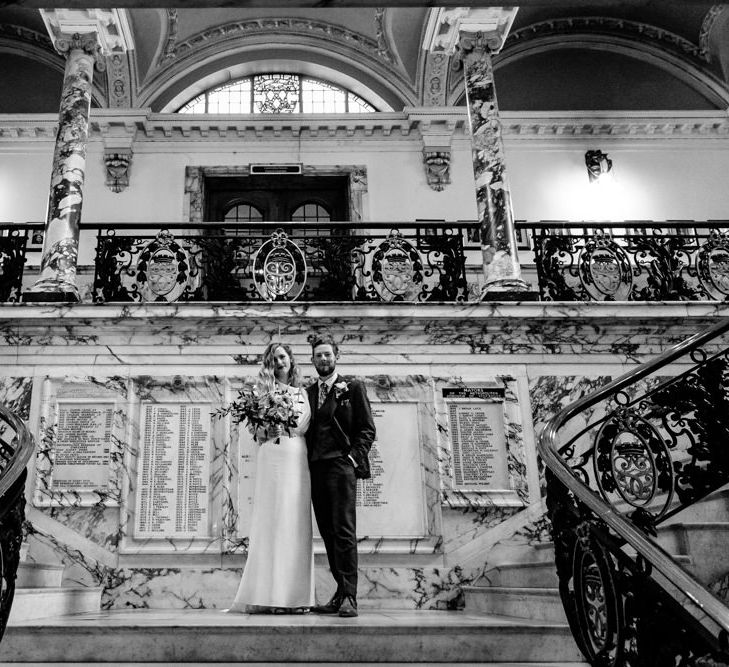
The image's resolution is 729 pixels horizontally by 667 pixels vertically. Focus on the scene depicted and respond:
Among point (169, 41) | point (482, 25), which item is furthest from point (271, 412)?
point (169, 41)

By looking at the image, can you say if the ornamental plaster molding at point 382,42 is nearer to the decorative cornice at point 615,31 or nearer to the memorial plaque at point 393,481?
the decorative cornice at point 615,31

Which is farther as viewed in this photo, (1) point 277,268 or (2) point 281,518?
(1) point 277,268

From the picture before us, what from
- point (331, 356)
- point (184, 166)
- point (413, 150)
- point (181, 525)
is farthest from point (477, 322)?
point (184, 166)

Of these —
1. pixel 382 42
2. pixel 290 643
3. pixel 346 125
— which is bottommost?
pixel 290 643

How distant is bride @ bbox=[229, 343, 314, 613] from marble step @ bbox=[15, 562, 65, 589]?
1.99 metres

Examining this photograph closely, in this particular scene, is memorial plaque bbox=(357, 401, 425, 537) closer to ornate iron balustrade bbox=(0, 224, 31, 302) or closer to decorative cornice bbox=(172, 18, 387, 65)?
ornate iron balustrade bbox=(0, 224, 31, 302)

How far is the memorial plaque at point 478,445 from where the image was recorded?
24.7 ft

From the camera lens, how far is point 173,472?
7.43 meters

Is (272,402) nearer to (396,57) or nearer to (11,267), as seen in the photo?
(11,267)

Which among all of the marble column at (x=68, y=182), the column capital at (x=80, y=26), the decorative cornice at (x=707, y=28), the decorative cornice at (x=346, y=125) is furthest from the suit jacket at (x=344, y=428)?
the decorative cornice at (x=707, y=28)

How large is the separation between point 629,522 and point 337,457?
251 cm

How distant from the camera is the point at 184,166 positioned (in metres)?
13.0

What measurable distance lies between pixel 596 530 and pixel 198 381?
517 cm

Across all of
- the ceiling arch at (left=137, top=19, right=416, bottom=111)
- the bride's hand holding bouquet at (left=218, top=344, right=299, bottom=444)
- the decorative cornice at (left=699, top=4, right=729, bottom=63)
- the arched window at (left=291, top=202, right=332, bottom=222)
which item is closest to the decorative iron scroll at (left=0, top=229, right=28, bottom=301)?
the bride's hand holding bouquet at (left=218, top=344, right=299, bottom=444)
